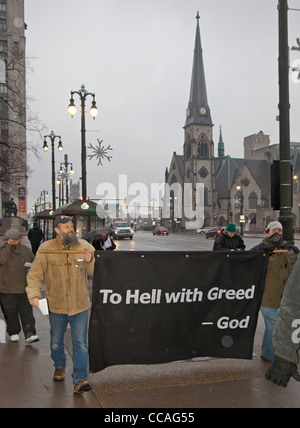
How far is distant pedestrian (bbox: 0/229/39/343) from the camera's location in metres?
6.40

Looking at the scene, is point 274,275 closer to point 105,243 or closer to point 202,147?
point 105,243

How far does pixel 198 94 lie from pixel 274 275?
337 ft

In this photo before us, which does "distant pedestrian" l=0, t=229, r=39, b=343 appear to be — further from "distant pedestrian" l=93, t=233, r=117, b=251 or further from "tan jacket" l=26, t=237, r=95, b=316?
"distant pedestrian" l=93, t=233, r=117, b=251

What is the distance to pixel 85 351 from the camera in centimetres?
450

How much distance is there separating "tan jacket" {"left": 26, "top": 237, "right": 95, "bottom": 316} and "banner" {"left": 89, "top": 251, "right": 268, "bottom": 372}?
0.18m

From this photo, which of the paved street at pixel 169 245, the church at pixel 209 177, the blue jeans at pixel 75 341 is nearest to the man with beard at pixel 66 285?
the blue jeans at pixel 75 341

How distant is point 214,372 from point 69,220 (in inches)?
101

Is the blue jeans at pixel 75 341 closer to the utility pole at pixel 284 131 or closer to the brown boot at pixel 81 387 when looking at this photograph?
the brown boot at pixel 81 387

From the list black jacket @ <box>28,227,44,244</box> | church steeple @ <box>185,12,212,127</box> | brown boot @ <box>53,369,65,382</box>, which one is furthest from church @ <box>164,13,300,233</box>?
brown boot @ <box>53,369,65,382</box>

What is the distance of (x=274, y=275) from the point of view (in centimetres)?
518

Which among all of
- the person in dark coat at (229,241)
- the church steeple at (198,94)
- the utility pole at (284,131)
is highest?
the church steeple at (198,94)

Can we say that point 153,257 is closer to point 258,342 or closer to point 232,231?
point 258,342

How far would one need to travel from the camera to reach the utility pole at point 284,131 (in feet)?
23.2

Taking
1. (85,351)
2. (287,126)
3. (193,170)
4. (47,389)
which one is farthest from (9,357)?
(193,170)
